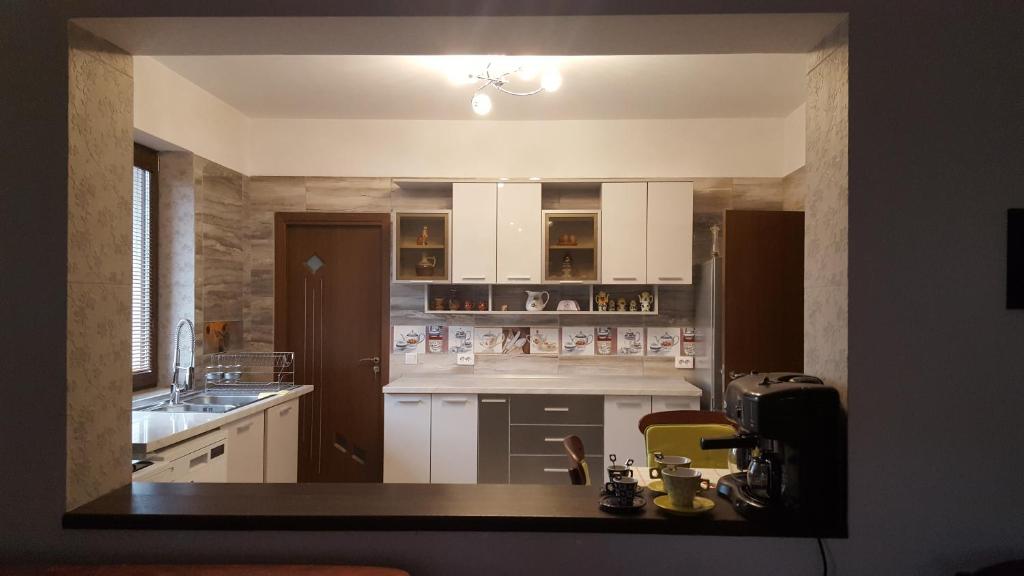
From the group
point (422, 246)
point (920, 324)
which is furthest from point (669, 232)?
point (920, 324)

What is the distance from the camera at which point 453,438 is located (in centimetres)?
407

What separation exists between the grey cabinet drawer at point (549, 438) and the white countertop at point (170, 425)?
1656 millimetres

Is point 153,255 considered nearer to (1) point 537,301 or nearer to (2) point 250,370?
(2) point 250,370

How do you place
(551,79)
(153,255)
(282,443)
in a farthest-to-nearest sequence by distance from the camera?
(282,443) → (153,255) → (551,79)

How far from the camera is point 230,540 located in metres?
1.57

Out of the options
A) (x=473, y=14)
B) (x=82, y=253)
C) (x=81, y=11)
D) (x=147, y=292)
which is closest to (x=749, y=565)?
(x=473, y=14)

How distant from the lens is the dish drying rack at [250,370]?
13.0ft

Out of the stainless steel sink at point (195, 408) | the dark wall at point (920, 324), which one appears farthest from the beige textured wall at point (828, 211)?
the stainless steel sink at point (195, 408)

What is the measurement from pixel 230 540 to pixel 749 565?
1.34 meters

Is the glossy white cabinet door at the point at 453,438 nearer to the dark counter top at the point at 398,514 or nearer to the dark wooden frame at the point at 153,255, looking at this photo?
the dark wooden frame at the point at 153,255

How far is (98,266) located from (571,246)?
307cm

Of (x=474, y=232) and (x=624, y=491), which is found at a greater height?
(x=474, y=232)

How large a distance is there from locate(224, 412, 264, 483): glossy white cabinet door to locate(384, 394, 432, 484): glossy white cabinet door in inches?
33.1

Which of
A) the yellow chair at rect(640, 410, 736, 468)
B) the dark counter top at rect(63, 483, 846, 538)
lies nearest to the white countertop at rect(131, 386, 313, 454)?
the dark counter top at rect(63, 483, 846, 538)
